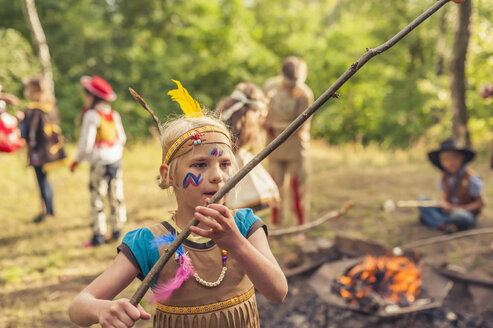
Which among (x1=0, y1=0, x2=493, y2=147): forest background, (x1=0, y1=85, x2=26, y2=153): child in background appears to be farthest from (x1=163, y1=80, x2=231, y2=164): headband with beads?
(x1=0, y1=0, x2=493, y2=147): forest background

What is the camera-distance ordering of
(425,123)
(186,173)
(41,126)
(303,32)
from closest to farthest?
(186,173) → (41,126) → (425,123) → (303,32)

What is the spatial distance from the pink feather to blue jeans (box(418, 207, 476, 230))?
5.01 meters

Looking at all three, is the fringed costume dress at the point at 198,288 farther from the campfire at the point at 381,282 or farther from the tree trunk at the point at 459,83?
the tree trunk at the point at 459,83

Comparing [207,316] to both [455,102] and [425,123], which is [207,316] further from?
[425,123]

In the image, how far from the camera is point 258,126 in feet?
12.6

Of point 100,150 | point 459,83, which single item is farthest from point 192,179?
point 459,83

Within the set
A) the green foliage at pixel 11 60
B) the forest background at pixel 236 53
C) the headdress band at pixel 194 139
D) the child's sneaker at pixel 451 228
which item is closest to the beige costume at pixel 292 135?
the child's sneaker at pixel 451 228

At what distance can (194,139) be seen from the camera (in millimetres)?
1592

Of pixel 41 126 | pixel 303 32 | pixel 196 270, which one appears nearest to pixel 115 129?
pixel 41 126

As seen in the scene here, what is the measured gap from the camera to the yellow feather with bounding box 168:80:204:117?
1703 millimetres

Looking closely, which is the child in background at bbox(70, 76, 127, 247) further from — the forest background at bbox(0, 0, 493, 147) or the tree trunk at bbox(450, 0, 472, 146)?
the forest background at bbox(0, 0, 493, 147)

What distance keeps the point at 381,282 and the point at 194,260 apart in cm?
284

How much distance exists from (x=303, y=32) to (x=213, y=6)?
502cm

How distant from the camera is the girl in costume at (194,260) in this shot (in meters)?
1.55
